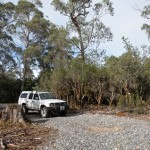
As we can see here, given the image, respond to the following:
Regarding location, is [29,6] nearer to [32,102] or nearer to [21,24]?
[21,24]

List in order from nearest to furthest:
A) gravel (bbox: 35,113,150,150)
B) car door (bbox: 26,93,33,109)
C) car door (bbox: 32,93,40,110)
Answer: gravel (bbox: 35,113,150,150), car door (bbox: 32,93,40,110), car door (bbox: 26,93,33,109)

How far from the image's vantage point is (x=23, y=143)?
12.0 m

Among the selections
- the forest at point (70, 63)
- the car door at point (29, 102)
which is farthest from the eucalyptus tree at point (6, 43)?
the car door at point (29, 102)

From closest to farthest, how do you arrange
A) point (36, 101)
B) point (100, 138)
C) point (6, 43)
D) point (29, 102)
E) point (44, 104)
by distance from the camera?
point (100, 138)
point (44, 104)
point (36, 101)
point (29, 102)
point (6, 43)

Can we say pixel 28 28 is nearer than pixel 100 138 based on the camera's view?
No

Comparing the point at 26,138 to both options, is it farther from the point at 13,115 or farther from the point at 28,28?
the point at 28,28

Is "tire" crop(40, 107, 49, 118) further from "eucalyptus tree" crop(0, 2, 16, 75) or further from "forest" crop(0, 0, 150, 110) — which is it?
"eucalyptus tree" crop(0, 2, 16, 75)

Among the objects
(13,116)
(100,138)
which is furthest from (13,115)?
(100,138)

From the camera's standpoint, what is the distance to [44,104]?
23.2 meters

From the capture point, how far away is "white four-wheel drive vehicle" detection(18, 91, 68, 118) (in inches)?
901

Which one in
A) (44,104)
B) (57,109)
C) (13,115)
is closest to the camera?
(13,115)

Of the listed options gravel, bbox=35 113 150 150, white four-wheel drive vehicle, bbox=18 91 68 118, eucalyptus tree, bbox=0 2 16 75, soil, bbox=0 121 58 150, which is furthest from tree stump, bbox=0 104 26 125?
eucalyptus tree, bbox=0 2 16 75

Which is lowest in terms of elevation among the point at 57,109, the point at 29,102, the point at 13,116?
the point at 13,116

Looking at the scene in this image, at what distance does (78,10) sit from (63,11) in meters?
1.79
